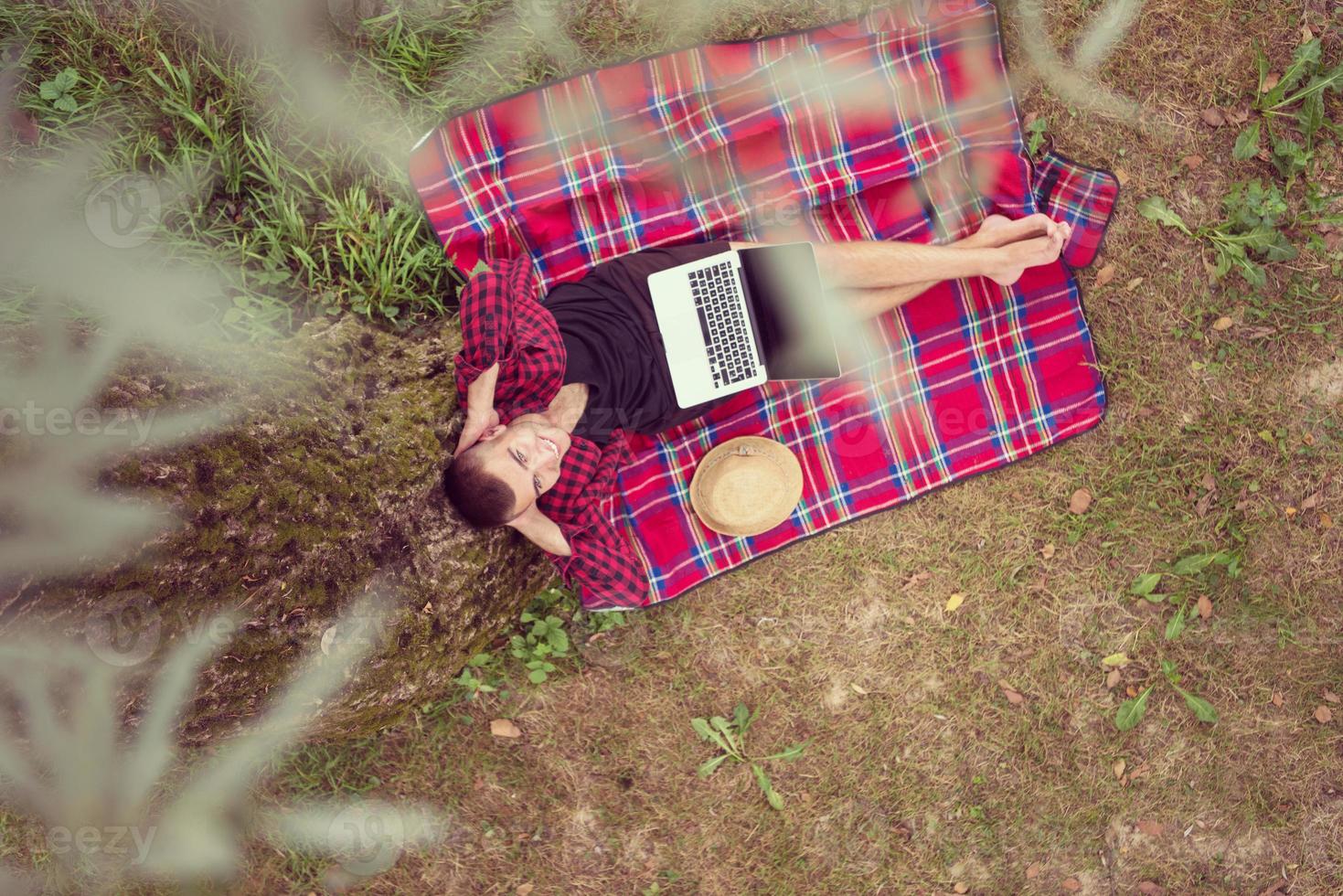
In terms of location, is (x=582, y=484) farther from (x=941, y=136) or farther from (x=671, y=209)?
(x=941, y=136)

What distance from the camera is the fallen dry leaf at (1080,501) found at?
14.0ft

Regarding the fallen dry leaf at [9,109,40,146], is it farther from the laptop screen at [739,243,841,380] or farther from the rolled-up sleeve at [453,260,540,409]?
the laptop screen at [739,243,841,380]

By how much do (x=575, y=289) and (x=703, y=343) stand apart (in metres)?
0.66

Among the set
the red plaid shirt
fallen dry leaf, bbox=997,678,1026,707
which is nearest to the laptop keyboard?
the red plaid shirt

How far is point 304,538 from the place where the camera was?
2883mm

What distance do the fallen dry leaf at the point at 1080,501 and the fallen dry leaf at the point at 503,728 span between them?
3160mm

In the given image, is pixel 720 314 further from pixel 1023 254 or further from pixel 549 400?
pixel 1023 254

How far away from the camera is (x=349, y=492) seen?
307 cm

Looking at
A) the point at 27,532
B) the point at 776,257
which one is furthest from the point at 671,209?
the point at 27,532

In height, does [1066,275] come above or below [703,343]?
below

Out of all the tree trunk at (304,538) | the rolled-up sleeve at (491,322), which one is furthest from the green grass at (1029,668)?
the rolled-up sleeve at (491,322)

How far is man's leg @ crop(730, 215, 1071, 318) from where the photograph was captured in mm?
3883

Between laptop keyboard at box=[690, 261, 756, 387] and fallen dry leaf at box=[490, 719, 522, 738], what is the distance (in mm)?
2126

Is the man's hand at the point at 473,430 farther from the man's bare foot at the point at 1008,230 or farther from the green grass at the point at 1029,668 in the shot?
the man's bare foot at the point at 1008,230
